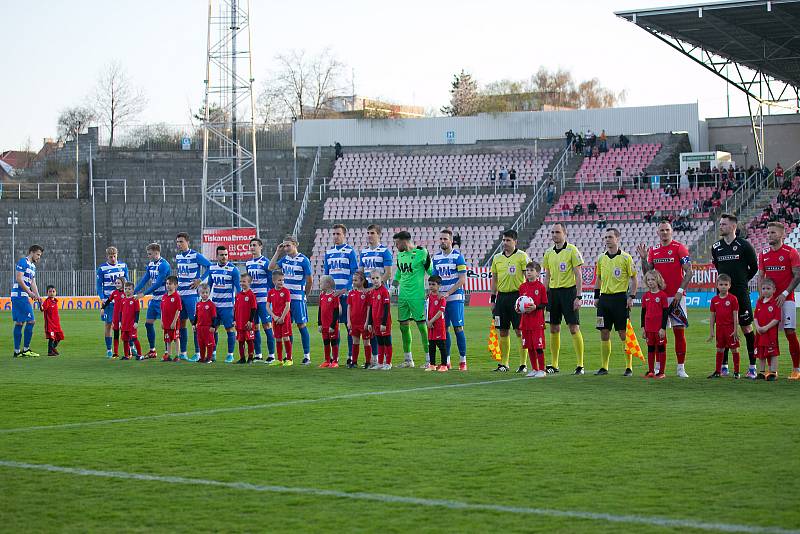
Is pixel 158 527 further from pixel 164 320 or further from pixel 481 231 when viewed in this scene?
pixel 481 231

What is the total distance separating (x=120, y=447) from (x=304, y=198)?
4756 cm

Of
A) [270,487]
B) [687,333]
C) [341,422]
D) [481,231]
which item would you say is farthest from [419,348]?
[481,231]

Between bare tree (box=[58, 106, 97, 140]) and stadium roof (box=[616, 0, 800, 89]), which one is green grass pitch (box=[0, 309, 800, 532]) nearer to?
stadium roof (box=[616, 0, 800, 89])

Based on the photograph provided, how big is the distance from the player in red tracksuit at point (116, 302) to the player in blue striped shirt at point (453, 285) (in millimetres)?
6474

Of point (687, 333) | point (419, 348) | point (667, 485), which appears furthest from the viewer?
point (687, 333)

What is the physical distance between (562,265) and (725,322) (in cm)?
227

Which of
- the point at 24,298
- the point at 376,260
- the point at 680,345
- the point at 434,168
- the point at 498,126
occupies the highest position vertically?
the point at 498,126

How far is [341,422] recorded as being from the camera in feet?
34.1

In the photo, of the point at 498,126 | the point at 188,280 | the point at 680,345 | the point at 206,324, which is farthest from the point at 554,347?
the point at 498,126

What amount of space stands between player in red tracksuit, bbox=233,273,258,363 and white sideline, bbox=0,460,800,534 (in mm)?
9502

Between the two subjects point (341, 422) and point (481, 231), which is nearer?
point (341, 422)

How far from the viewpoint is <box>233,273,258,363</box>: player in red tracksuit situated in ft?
59.3

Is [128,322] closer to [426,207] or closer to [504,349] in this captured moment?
[504,349]

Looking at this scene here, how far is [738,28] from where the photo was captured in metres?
42.0
